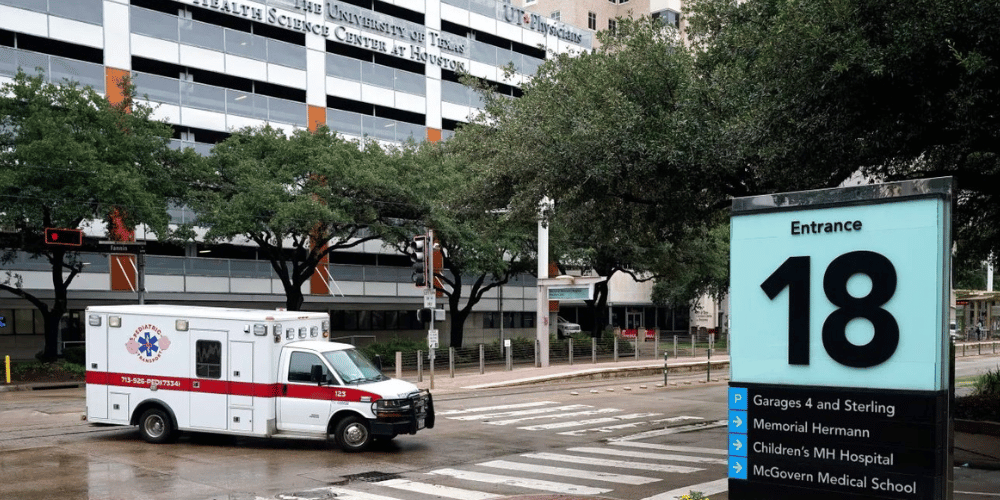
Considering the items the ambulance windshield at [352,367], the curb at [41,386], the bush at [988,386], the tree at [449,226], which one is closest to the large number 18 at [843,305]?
the ambulance windshield at [352,367]

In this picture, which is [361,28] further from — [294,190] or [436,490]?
[436,490]

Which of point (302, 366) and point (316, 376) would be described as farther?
point (302, 366)

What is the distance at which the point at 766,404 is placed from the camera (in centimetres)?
704

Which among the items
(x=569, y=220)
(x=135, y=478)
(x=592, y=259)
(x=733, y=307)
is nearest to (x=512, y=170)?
(x=569, y=220)

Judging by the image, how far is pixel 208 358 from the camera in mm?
16594

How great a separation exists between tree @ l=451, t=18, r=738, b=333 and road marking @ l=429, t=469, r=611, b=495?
590cm

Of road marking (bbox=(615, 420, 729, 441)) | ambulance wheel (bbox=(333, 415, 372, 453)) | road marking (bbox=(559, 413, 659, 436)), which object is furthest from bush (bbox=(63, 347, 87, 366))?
road marking (bbox=(615, 420, 729, 441))

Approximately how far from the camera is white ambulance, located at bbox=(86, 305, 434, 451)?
638 inches

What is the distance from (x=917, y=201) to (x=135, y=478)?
11539 mm

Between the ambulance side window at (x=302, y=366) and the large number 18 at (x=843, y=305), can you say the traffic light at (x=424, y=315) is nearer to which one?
the ambulance side window at (x=302, y=366)

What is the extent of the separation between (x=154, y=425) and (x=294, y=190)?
791 inches

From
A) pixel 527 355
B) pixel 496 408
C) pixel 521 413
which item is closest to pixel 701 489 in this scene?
pixel 521 413

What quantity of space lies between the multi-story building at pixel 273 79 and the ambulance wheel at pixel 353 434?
1798 cm

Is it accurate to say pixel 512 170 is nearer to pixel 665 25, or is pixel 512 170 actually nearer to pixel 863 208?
pixel 665 25
